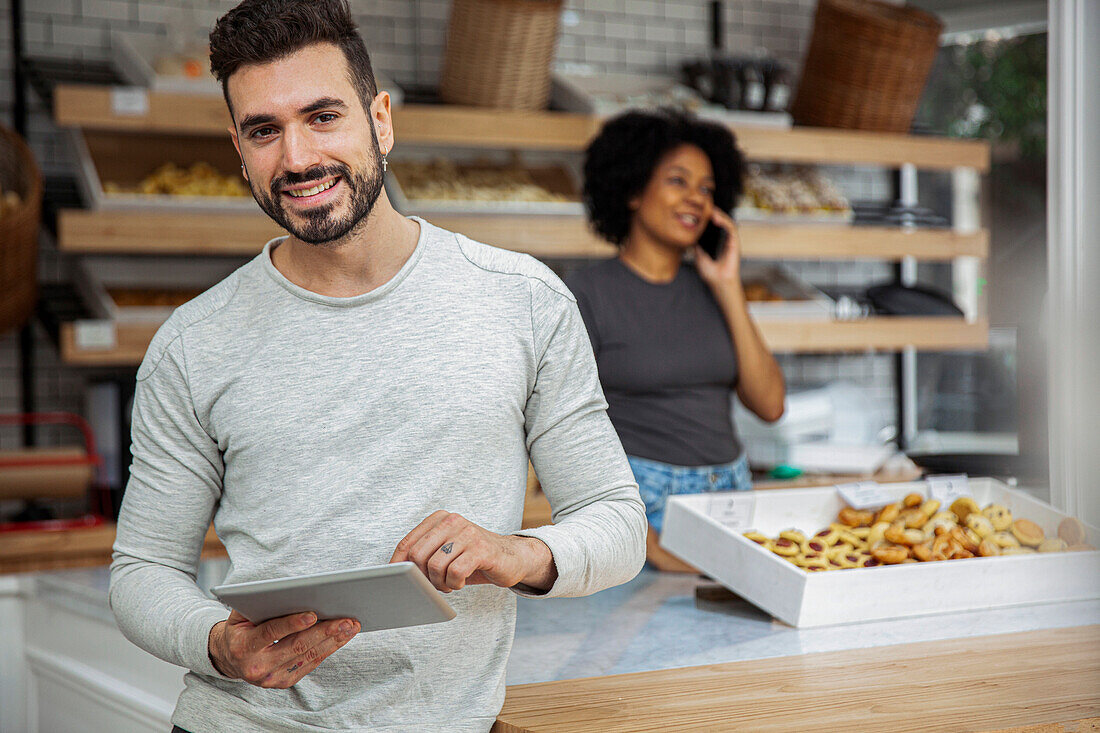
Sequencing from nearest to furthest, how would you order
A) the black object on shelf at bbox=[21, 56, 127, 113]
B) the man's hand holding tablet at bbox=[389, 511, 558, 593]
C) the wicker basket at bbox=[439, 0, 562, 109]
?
the man's hand holding tablet at bbox=[389, 511, 558, 593], the black object on shelf at bbox=[21, 56, 127, 113], the wicker basket at bbox=[439, 0, 562, 109]

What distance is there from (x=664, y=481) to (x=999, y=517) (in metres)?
0.66

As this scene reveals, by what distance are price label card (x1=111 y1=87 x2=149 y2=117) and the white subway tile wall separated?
431mm

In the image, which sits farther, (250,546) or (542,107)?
(542,107)

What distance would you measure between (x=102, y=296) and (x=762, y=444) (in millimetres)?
2758

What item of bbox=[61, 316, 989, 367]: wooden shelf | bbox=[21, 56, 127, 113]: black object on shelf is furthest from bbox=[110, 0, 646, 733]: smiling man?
bbox=[61, 316, 989, 367]: wooden shelf

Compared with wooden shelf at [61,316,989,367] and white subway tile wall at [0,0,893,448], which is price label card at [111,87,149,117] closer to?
white subway tile wall at [0,0,893,448]

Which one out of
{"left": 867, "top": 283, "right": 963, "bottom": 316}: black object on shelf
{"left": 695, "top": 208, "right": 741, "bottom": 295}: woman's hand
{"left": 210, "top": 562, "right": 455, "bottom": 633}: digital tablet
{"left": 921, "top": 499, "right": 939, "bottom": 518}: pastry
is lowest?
{"left": 921, "top": 499, "right": 939, "bottom": 518}: pastry

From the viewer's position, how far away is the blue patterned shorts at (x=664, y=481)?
2.33 meters

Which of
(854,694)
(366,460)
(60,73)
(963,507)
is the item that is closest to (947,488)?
(963,507)

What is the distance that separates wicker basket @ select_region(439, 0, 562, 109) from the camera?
12.6ft

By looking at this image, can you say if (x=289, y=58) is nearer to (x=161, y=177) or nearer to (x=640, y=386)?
(x=640, y=386)

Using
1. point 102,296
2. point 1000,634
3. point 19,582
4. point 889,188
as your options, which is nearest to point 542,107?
point 102,296

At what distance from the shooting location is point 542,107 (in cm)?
419

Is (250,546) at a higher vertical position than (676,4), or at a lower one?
lower
